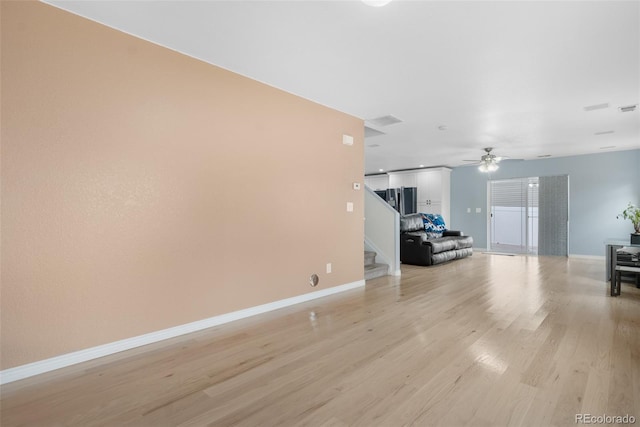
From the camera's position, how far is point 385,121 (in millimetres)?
4785

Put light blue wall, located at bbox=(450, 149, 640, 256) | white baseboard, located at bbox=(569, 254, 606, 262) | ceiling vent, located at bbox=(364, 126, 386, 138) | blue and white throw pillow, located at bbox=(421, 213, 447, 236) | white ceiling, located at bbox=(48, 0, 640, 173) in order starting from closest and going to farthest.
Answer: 1. white ceiling, located at bbox=(48, 0, 640, 173)
2. ceiling vent, located at bbox=(364, 126, 386, 138)
3. light blue wall, located at bbox=(450, 149, 640, 256)
4. white baseboard, located at bbox=(569, 254, 606, 262)
5. blue and white throw pillow, located at bbox=(421, 213, 447, 236)

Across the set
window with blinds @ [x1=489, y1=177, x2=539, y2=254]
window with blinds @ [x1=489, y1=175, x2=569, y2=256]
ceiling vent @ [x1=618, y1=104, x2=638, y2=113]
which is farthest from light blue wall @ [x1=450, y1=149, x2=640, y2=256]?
ceiling vent @ [x1=618, y1=104, x2=638, y2=113]

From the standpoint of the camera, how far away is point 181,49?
8.93 ft

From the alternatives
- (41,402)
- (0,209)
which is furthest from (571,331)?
(0,209)

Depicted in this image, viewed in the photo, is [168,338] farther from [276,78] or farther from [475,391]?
[276,78]

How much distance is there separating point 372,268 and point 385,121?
2.40 metres

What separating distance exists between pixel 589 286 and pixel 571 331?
98.8 inches

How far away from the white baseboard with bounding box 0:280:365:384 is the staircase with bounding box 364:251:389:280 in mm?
1714

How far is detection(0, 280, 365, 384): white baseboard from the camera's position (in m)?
2.02

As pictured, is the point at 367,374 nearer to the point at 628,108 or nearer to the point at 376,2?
the point at 376,2

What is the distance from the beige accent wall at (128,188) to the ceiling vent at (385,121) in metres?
1.55

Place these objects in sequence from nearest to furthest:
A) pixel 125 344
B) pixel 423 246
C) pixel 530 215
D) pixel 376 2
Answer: pixel 376 2 → pixel 125 344 → pixel 423 246 → pixel 530 215

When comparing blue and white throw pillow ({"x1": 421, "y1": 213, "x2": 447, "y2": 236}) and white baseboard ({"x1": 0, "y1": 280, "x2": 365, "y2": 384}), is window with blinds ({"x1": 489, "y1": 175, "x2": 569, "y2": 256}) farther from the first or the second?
white baseboard ({"x1": 0, "y1": 280, "x2": 365, "y2": 384})
